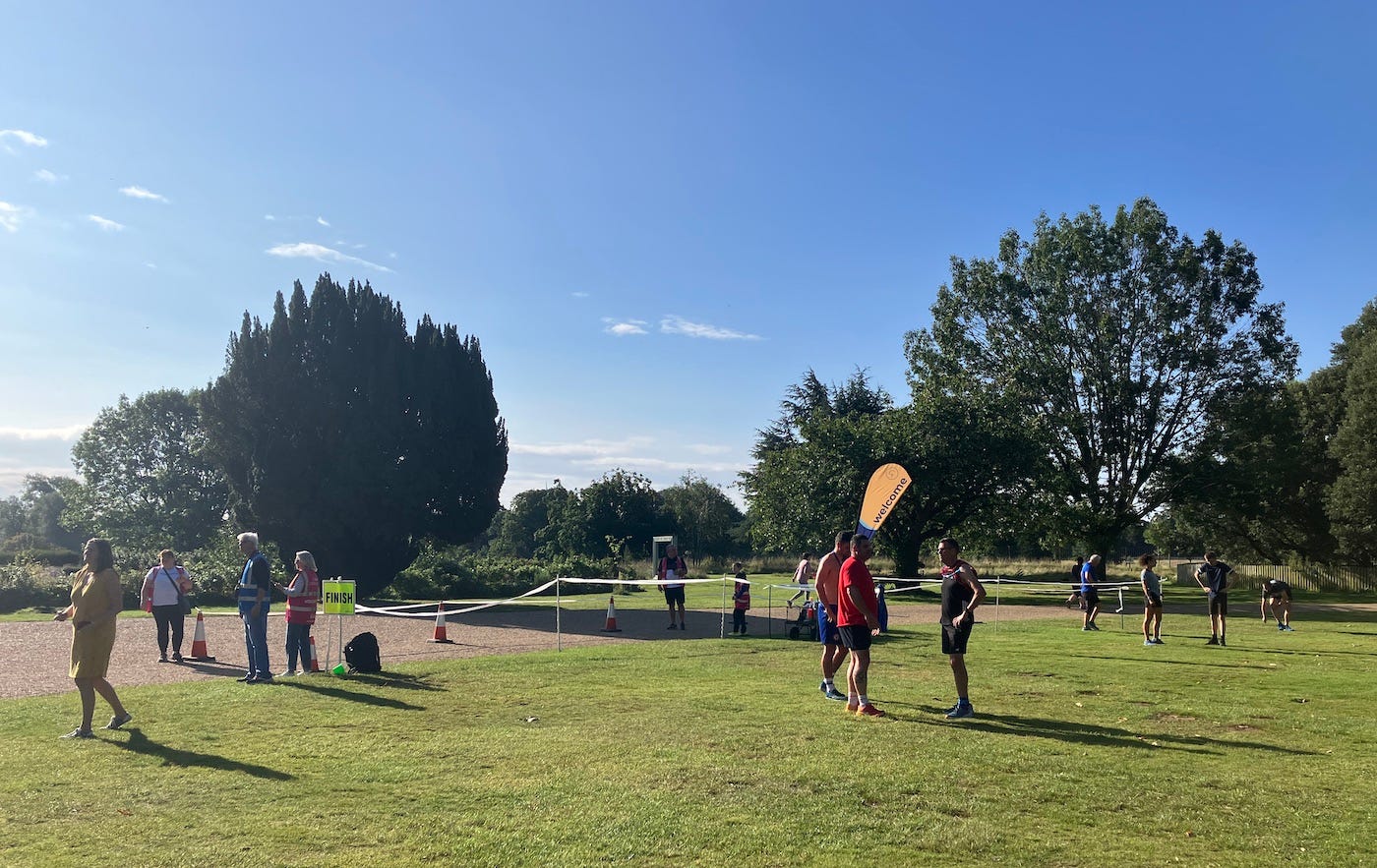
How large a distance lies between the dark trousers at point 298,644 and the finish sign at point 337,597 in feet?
1.65

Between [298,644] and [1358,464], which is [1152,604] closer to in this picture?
[298,644]

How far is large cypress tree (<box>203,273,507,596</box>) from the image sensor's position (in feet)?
98.0

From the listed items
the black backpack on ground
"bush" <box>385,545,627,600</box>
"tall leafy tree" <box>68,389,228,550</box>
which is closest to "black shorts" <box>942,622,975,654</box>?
the black backpack on ground

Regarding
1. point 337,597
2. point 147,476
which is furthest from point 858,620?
point 147,476

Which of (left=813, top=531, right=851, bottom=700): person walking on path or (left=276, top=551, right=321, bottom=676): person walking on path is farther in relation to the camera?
(left=276, top=551, right=321, bottom=676): person walking on path

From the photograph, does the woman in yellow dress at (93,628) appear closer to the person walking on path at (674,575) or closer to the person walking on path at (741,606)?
the person walking on path at (741,606)

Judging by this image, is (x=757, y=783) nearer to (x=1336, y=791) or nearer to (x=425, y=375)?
(x=1336, y=791)

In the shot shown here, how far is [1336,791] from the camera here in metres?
6.69

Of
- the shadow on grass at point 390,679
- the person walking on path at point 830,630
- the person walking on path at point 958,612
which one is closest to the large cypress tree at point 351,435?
the shadow on grass at point 390,679

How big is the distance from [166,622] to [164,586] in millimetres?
780

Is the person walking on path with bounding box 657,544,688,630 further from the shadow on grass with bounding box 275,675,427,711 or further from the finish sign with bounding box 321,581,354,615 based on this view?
the shadow on grass with bounding box 275,675,427,711

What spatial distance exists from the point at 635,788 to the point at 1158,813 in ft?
11.2

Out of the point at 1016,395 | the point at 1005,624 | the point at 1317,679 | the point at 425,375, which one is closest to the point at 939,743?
the point at 1317,679

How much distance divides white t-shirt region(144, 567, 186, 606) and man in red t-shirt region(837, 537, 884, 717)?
10.9 metres
